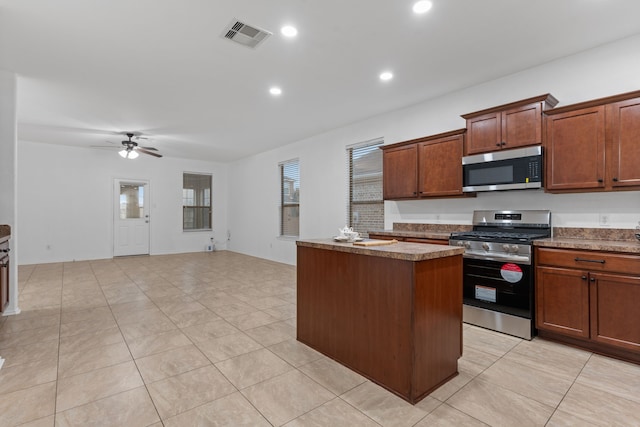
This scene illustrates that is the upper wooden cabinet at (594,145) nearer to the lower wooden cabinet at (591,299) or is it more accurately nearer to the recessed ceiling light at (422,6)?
the lower wooden cabinet at (591,299)

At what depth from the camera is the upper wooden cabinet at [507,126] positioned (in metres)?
3.01

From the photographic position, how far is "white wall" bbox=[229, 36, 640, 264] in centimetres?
291

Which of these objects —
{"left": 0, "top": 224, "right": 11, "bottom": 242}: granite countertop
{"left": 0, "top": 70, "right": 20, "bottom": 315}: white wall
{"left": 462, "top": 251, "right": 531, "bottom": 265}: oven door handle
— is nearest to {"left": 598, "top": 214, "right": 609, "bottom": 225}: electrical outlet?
{"left": 462, "top": 251, "right": 531, "bottom": 265}: oven door handle

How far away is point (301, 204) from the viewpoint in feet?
21.8

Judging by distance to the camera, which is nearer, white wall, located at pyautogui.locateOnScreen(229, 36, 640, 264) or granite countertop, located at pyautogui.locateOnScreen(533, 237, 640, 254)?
granite countertop, located at pyautogui.locateOnScreen(533, 237, 640, 254)

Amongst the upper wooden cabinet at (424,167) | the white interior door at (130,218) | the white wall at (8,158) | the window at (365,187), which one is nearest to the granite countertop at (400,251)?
the upper wooden cabinet at (424,167)

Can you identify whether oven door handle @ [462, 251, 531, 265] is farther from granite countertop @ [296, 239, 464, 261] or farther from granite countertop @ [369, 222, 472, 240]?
granite countertop @ [296, 239, 464, 261]

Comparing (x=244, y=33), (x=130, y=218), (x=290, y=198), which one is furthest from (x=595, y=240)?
(x=130, y=218)

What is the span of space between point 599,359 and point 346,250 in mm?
2246

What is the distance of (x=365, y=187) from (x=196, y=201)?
19.6ft

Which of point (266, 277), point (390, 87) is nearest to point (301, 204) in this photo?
point (266, 277)

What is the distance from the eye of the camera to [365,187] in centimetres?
530

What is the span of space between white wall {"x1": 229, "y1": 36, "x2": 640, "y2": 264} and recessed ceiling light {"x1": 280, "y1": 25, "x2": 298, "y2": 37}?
2339mm

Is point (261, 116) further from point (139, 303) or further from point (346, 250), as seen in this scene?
point (346, 250)
